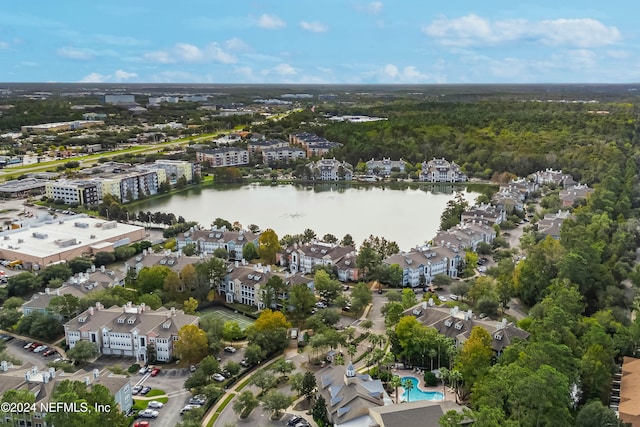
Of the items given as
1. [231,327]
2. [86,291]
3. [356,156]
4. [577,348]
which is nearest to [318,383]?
[231,327]

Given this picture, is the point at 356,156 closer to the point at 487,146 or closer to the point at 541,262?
the point at 487,146

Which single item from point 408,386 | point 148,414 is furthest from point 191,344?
point 408,386

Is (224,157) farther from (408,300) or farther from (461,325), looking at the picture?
(461,325)

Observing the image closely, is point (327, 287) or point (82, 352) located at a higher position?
point (327, 287)

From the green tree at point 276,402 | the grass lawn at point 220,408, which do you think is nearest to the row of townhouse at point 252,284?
the grass lawn at point 220,408

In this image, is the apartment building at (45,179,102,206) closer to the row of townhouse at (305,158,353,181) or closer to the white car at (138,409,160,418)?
the row of townhouse at (305,158,353,181)

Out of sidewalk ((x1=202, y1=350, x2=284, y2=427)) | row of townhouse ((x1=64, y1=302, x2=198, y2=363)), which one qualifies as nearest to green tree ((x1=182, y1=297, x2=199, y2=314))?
row of townhouse ((x1=64, y1=302, x2=198, y2=363))

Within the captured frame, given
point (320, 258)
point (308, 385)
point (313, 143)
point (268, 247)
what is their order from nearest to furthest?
point (308, 385)
point (320, 258)
point (268, 247)
point (313, 143)

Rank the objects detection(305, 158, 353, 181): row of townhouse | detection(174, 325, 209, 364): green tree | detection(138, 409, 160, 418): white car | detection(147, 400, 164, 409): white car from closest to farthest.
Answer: detection(138, 409, 160, 418): white car
detection(147, 400, 164, 409): white car
detection(174, 325, 209, 364): green tree
detection(305, 158, 353, 181): row of townhouse
